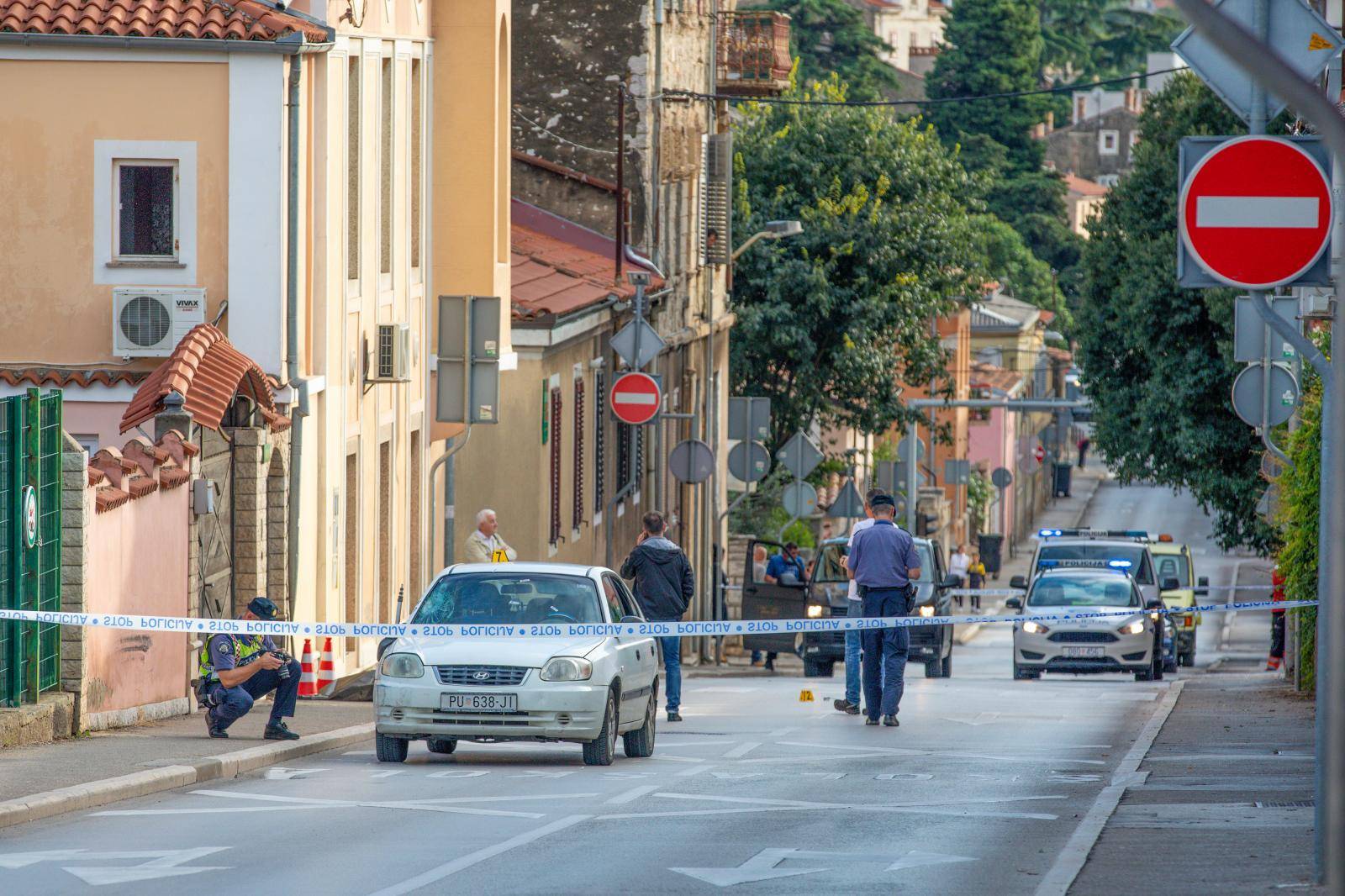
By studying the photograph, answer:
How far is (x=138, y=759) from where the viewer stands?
15234mm

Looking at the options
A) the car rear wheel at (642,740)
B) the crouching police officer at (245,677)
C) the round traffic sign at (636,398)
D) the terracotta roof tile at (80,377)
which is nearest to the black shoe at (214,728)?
the crouching police officer at (245,677)

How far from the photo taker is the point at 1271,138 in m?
9.49

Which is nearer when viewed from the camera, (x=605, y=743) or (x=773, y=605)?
(x=605, y=743)

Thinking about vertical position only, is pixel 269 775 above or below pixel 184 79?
below

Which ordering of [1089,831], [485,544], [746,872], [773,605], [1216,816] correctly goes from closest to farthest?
[746,872] < [1089,831] < [1216,816] < [485,544] < [773,605]

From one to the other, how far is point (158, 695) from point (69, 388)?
3943 millimetres

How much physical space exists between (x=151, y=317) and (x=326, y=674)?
368 cm

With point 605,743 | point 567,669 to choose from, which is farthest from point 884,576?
point 567,669

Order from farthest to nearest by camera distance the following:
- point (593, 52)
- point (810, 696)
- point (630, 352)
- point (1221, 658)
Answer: point (1221, 658) → point (593, 52) → point (630, 352) → point (810, 696)

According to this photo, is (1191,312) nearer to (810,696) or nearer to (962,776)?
(810,696)

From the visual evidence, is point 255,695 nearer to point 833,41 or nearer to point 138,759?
point 138,759

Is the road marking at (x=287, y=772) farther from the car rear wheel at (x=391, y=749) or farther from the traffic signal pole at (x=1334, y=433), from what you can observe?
the traffic signal pole at (x=1334, y=433)

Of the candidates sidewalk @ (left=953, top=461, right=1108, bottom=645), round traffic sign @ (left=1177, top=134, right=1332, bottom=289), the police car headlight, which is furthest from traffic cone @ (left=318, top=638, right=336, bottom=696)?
sidewalk @ (left=953, top=461, right=1108, bottom=645)

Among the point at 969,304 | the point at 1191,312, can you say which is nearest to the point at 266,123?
the point at 1191,312
